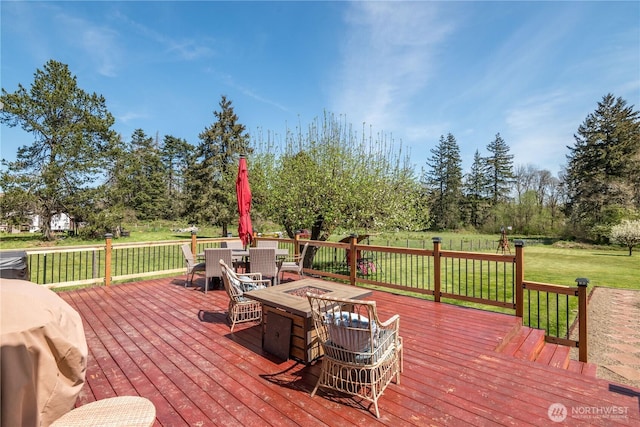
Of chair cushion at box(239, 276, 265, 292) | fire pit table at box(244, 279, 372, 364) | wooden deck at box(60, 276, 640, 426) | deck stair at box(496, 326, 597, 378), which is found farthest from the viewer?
chair cushion at box(239, 276, 265, 292)

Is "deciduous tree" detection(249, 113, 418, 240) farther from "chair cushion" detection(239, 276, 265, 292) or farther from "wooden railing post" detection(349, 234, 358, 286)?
"chair cushion" detection(239, 276, 265, 292)

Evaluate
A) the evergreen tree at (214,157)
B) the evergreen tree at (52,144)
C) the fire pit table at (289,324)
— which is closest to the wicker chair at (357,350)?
the fire pit table at (289,324)

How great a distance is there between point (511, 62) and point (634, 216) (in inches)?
747

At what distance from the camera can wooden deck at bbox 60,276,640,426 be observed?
86.4 inches

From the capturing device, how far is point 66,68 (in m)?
19.0

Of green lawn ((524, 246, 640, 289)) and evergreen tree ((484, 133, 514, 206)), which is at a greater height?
evergreen tree ((484, 133, 514, 206))

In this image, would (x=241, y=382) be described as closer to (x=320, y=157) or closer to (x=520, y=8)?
(x=320, y=157)

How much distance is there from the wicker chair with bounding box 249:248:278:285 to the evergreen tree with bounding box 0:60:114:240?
1920 cm

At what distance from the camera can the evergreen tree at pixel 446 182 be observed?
1591 inches

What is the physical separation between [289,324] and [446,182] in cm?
4423

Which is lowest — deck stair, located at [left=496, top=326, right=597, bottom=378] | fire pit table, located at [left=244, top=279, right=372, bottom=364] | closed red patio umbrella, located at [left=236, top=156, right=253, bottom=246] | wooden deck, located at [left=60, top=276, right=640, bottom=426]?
deck stair, located at [left=496, top=326, right=597, bottom=378]

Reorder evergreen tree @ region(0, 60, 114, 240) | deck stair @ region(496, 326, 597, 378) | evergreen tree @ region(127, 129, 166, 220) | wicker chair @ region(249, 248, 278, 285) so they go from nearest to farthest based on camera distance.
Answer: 1. deck stair @ region(496, 326, 597, 378)
2. wicker chair @ region(249, 248, 278, 285)
3. evergreen tree @ region(0, 60, 114, 240)
4. evergreen tree @ region(127, 129, 166, 220)

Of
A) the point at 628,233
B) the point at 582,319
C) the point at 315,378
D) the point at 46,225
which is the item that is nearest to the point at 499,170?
the point at 628,233

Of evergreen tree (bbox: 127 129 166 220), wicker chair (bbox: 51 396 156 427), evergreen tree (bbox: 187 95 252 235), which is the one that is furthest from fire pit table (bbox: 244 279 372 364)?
evergreen tree (bbox: 127 129 166 220)
